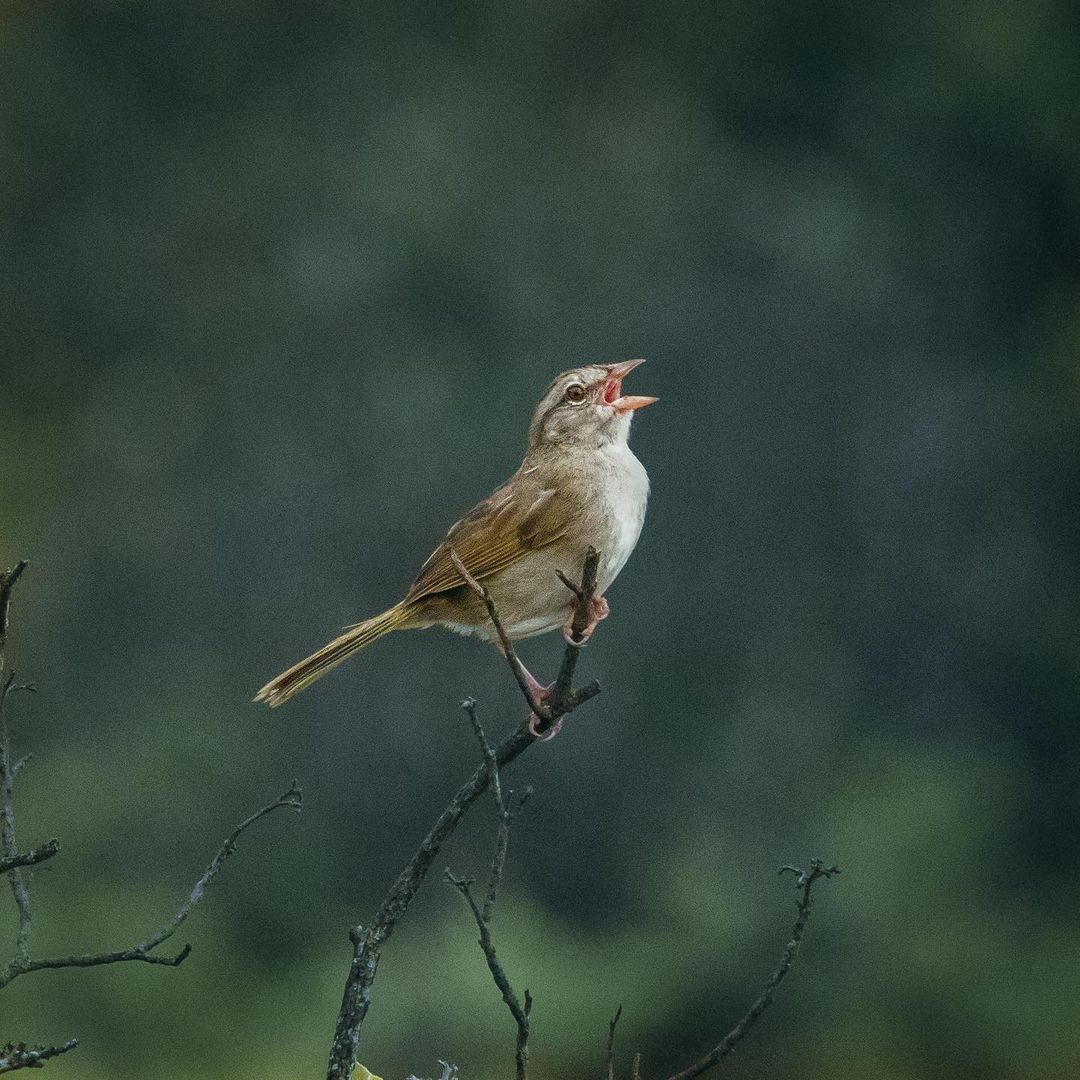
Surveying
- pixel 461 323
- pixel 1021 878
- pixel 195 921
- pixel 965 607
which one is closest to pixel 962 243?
pixel 965 607

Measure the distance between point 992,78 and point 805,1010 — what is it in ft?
28.4

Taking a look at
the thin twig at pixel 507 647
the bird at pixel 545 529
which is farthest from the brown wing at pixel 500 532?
the thin twig at pixel 507 647

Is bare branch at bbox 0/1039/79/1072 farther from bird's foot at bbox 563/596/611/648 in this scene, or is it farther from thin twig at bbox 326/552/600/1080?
bird's foot at bbox 563/596/611/648

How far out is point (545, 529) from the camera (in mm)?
4078

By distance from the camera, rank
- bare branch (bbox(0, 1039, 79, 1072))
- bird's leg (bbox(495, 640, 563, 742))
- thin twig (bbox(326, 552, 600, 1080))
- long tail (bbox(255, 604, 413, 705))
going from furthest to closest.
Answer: long tail (bbox(255, 604, 413, 705))
bird's leg (bbox(495, 640, 563, 742))
thin twig (bbox(326, 552, 600, 1080))
bare branch (bbox(0, 1039, 79, 1072))

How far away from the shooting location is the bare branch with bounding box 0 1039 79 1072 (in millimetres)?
1966

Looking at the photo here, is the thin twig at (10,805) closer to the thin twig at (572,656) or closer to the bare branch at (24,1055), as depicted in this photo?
the bare branch at (24,1055)

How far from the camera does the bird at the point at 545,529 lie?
12.8 feet

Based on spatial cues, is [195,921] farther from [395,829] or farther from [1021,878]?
[1021,878]

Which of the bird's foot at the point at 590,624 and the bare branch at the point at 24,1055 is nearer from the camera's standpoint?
the bare branch at the point at 24,1055

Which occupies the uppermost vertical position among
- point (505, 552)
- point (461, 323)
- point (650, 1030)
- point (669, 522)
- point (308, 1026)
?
point (505, 552)

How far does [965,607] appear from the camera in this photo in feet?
43.4

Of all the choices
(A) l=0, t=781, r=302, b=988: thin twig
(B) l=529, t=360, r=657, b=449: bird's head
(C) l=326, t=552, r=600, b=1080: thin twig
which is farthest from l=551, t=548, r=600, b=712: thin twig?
(B) l=529, t=360, r=657, b=449: bird's head

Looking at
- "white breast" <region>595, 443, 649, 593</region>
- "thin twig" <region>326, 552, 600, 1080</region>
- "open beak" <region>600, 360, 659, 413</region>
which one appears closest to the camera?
"thin twig" <region>326, 552, 600, 1080</region>
